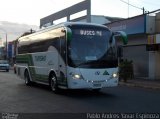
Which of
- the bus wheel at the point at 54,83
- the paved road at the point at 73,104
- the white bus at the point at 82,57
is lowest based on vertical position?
the paved road at the point at 73,104

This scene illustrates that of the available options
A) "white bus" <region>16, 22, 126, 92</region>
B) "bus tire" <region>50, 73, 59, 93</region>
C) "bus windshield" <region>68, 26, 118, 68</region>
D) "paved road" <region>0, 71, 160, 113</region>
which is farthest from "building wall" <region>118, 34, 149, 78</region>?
"paved road" <region>0, 71, 160, 113</region>

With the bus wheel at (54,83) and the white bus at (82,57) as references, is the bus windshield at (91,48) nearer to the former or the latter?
the white bus at (82,57)

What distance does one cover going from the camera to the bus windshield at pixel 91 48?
16328mm

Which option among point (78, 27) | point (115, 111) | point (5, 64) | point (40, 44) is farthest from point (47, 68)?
point (5, 64)

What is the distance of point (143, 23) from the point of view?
98.8 feet

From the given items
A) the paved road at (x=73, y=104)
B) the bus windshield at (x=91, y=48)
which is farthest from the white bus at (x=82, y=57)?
the paved road at (x=73, y=104)

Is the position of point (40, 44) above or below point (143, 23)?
below

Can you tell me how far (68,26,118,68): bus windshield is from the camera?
53.6ft

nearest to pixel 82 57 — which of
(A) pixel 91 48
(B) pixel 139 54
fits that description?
(A) pixel 91 48

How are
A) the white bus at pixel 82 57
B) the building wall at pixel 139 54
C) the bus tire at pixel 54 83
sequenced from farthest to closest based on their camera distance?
the building wall at pixel 139 54 → the bus tire at pixel 54 83 → the white bus at pixel 82 57

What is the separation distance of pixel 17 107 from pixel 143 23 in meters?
18.6

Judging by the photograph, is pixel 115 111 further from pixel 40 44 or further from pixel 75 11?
pixel 75 11

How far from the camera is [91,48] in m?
16.6

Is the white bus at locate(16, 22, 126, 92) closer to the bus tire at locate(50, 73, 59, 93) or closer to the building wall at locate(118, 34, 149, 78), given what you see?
the bus tire at locate(50, 73, 59, 93)
